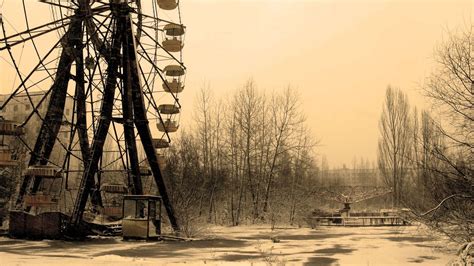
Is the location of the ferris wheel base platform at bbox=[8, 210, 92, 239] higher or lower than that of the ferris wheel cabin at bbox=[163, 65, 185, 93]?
lower

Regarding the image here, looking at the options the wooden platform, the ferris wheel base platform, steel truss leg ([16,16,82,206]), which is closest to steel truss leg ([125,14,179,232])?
steel truss leg ([16,16,82,206])

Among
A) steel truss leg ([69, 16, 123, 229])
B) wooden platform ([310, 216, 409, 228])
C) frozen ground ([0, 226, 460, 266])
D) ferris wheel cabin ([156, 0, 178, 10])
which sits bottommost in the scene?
frozen ground ([0, 226, 460, 266])

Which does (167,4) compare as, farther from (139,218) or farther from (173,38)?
(139,218)

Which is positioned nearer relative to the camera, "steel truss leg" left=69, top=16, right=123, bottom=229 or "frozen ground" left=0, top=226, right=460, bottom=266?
"frozen ground" left=0, top=226, right=460, bottom=266

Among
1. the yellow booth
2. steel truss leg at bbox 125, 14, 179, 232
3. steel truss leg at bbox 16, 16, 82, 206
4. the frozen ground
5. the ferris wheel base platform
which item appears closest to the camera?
the frozen ground

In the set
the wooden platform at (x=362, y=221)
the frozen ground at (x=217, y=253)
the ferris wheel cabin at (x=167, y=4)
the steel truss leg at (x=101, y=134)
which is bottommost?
the frozen ground at (x=217, y=253)

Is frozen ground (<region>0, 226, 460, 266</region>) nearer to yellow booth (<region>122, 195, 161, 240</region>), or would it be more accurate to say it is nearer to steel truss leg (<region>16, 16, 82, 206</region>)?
yellow booth (<region>122, 195, 161, 240</region>)

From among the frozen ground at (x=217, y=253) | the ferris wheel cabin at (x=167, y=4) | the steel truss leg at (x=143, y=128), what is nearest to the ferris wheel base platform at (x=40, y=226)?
the frozen ground at (x=217, y=253)

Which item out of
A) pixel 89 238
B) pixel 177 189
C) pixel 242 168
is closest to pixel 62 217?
pixel 89 238

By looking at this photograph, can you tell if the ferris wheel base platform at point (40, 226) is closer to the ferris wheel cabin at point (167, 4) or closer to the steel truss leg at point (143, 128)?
the steel truss leg at point (143, 128)

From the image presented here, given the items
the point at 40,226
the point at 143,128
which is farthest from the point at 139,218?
the point at 143,128

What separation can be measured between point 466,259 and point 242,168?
128ft

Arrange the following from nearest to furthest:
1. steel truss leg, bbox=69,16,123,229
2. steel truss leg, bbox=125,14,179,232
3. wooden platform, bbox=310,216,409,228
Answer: steel truss leg, bbox=69,16,123,229
steel truss leg, bbox=125,14,179,232
wooden platform, bbox=310,216,409,228

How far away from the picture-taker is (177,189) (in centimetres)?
3147
